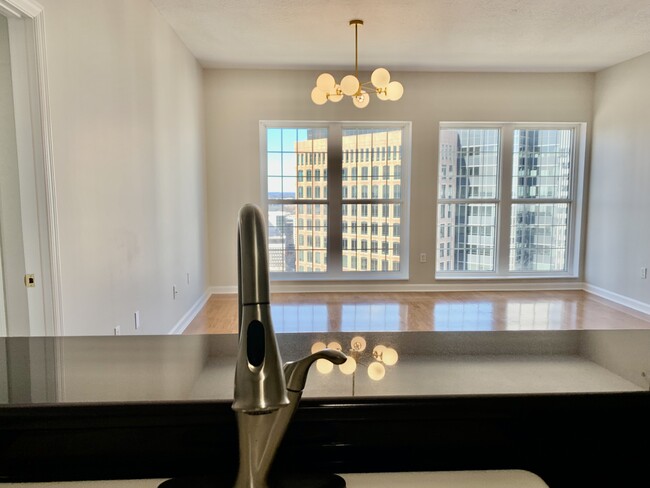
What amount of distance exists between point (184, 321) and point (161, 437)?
3.87m

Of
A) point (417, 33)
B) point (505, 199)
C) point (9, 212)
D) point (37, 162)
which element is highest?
point (417, 33)

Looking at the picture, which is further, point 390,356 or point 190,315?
point 190,315

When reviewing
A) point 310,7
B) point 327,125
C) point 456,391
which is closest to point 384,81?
point 310,7

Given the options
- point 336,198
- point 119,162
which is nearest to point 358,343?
point 119,162

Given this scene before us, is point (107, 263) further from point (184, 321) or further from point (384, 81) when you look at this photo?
point (384, 81)

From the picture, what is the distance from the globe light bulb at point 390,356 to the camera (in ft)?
3.03

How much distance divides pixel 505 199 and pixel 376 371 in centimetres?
562

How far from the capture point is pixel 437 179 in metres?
5.77

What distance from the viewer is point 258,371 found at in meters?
0.53

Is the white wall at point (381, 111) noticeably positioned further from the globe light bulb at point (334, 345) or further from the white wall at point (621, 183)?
the globe light bulb at point (334, 345)

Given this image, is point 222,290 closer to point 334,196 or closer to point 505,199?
point 334,196

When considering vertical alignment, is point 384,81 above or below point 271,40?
below

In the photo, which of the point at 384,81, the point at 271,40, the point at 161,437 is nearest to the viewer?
the point at 161,437

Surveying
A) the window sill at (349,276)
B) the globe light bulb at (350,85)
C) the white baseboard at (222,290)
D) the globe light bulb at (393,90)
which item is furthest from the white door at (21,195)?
the window sill at (349,276)
